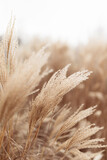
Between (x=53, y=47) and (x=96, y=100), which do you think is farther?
(x=53, y=47)

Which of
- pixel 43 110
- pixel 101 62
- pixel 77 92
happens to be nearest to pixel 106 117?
pixel 77 92

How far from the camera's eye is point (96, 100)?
2.64 meters

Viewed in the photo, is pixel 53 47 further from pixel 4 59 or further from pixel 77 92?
pixel 4 59

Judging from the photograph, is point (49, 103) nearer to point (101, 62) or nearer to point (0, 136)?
point (0, 136)

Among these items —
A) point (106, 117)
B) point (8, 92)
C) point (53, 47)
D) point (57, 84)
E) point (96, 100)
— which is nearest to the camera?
point (8, 92)

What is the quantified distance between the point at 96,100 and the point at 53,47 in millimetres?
986

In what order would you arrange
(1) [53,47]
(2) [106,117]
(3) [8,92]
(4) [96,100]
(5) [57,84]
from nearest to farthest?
(3) [8,92] → (5) [57,84] → (2) [106,117] → (4) [96,100] → (1) [53,47]

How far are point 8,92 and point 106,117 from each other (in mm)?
1749

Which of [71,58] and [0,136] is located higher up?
[71,58]

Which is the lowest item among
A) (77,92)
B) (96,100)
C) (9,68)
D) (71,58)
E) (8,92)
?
(8,92)

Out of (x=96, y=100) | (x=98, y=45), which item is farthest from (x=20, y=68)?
(x=98, y=45)

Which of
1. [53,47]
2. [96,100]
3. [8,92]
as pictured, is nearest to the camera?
[8,92]

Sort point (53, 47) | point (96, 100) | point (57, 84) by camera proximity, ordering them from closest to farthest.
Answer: point (57, 84), point (96, 100), point (53, 47)

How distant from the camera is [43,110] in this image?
80 cm
